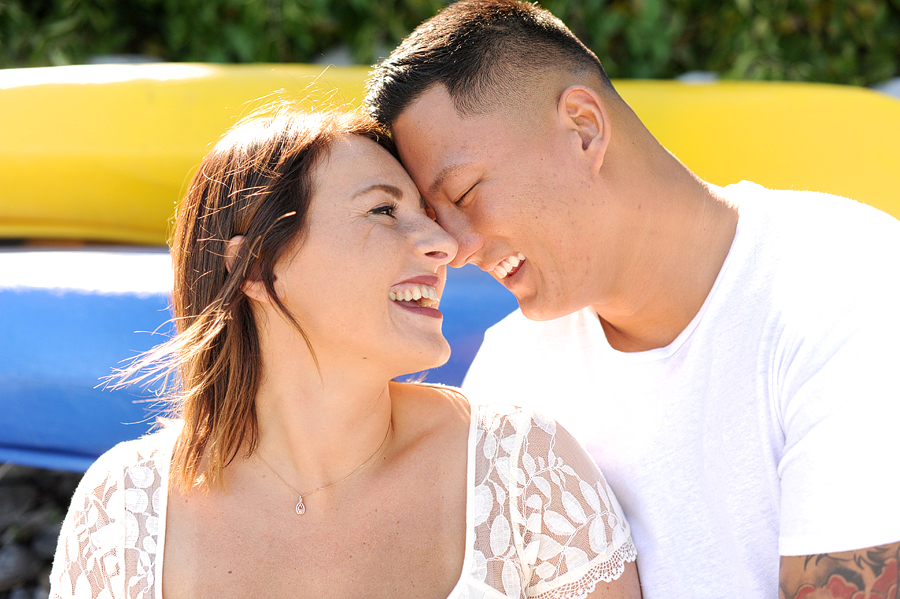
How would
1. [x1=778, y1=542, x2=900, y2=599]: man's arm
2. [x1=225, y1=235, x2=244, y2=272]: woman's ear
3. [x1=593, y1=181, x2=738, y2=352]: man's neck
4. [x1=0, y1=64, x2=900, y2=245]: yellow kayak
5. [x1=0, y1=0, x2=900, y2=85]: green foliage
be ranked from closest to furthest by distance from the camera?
[x1=778, y1=542, x2=900, y2=599]: man's arm → [x1=225, y1=235, x2=244, y2=272]: woman's ear → [x1=593, y1=181, x2=738, y2=352]: man's neck → [x1=0, y1=64, x2=900, y2=245]: yellow kayak → [x1=0, y1=0, x2=900, y2=85]: green foliage

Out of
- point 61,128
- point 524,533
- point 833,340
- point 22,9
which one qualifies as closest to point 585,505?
point 524,533

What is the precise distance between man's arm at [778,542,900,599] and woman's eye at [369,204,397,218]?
0.87 metres

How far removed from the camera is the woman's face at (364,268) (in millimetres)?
1334

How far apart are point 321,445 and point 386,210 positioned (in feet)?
1.48

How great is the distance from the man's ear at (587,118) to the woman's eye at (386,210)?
0.36 m

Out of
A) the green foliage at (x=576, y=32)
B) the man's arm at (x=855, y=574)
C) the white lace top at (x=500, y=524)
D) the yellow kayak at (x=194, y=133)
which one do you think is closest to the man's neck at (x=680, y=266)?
the white lace top at (x=500, y=524)

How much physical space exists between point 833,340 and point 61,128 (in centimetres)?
220

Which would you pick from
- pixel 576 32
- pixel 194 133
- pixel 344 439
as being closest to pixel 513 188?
pixel 344 439

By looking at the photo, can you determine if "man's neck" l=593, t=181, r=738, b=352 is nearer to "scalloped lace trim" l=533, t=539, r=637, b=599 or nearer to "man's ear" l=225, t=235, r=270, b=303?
"scalloped lace trim" l=533, t=539, r=637, b=599

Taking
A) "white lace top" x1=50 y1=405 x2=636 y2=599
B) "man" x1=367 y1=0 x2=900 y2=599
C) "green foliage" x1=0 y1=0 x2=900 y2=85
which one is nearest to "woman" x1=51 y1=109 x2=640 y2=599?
"white lace top" x1=50 y1=405 x2=636 y2=599

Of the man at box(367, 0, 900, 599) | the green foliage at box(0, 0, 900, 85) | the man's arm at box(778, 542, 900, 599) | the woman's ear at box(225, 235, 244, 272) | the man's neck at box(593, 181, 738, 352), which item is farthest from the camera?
the green foliage at box(0, 0, 900, 85)

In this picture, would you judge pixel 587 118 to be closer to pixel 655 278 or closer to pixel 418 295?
pixel 655 278

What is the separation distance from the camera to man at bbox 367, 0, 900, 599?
127 cm

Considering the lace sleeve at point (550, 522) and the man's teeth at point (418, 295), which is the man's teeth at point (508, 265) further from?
the lace sleeve at point (550, 522)
